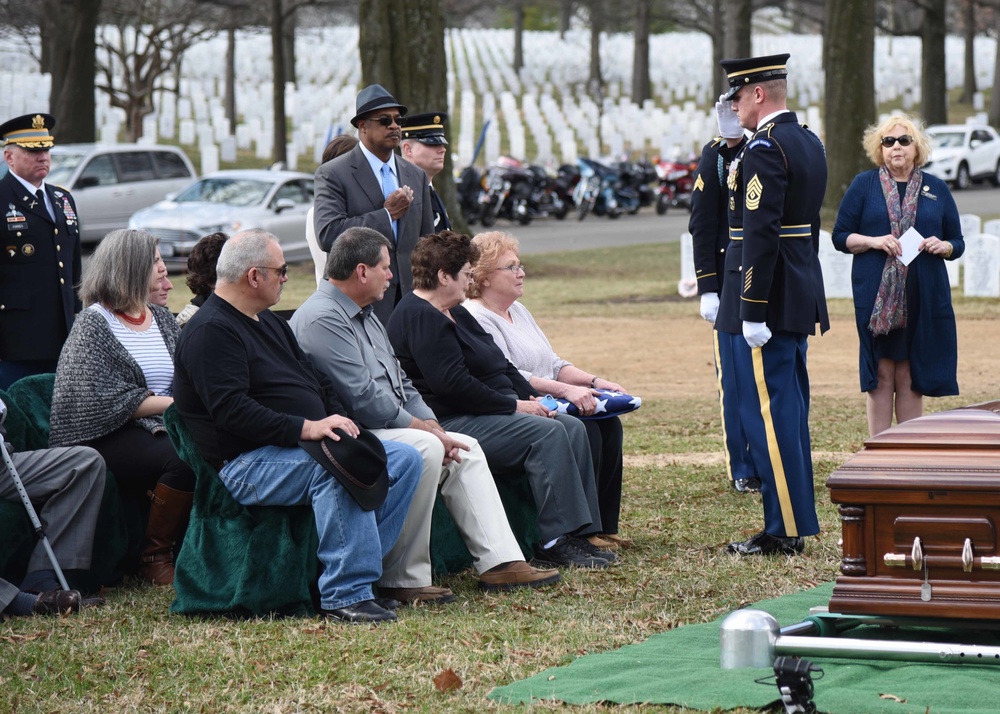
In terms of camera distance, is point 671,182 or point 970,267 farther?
point 671,182

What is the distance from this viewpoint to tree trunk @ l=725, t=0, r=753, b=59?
28.5 meters

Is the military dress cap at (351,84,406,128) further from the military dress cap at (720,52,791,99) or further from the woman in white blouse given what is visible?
the military dress cap at (720,52,791,99)

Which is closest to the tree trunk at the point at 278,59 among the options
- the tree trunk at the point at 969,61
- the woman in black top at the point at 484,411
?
the woman in black top at the point at 484,411

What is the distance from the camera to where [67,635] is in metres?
5.18

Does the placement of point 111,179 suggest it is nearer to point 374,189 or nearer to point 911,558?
point 374,189

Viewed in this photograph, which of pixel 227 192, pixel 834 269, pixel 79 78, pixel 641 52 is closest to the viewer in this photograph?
pixel 834 269

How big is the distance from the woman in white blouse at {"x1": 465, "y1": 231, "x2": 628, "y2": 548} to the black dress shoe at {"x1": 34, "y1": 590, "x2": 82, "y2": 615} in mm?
2299

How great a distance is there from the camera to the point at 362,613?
209 inches

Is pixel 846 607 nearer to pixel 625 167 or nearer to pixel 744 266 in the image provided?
pixel 744 266

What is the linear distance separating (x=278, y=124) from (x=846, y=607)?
93.1ft

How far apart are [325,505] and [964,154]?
105 feet

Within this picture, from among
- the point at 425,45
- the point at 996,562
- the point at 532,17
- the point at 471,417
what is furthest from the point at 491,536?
the point at 532,17

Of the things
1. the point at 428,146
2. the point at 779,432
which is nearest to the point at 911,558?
the point at 779,432

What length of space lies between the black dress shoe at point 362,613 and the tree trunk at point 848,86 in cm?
1771
